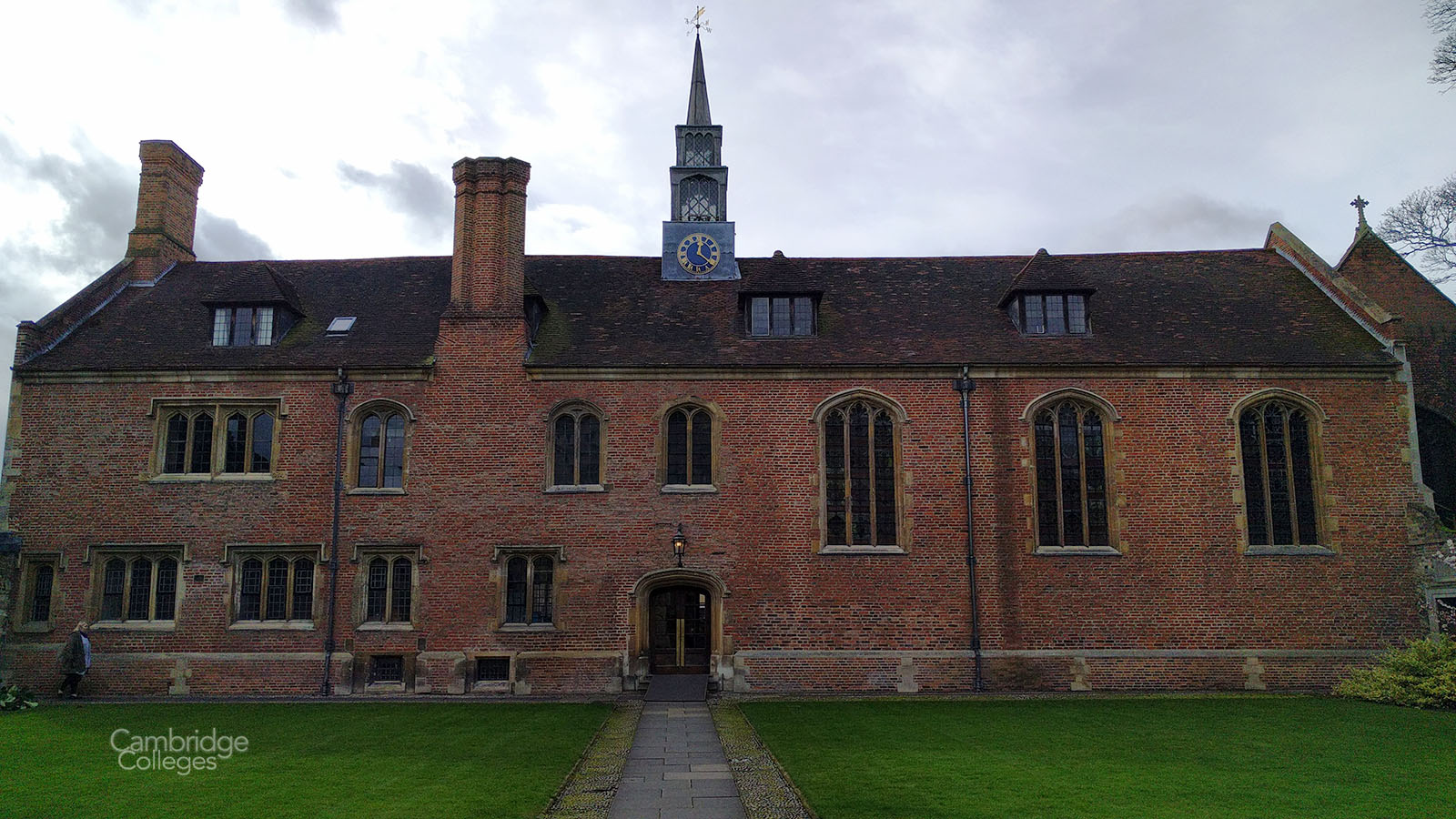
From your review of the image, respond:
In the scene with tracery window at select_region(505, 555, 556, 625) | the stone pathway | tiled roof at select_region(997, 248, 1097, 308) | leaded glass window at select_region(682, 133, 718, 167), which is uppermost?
leaded glass window at select_region(682, 133, 718, 167)

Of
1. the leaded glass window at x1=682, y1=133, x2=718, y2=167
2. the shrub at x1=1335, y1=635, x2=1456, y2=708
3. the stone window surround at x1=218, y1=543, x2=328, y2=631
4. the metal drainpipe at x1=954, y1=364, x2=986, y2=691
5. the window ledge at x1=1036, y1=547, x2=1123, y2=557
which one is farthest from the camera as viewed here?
the leaded glass window at x1=682, y1=133, x2=718, y2=167

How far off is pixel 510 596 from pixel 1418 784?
16991 millimetres

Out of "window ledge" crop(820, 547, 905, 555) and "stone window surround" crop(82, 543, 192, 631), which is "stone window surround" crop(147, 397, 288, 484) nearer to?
"stone window surround" crop(82, 543, 192, 631)

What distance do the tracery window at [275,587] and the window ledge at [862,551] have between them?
1204cm

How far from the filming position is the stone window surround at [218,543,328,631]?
21.3m

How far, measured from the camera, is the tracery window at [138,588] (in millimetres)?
21578

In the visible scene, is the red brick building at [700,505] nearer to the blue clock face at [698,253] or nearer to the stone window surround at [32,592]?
the stone window surround at [32,592]

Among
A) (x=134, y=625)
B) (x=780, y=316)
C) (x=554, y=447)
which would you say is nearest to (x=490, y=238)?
(x=554, y=447)

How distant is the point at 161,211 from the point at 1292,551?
102 feet

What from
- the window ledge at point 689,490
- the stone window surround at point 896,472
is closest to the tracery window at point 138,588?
the window ledge at point 689,490

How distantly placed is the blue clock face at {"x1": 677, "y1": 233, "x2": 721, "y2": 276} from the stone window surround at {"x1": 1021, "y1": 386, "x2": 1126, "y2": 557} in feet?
32.2

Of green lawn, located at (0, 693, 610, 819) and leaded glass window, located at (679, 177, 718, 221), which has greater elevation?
leaded glass window, located at (679, 177, 718, 221)

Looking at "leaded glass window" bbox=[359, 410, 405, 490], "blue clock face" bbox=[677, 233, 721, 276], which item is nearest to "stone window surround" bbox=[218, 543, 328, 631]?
"leaded glass window" bbox=[359, 410, 405, 490]

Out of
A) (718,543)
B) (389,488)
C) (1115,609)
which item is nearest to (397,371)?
(389,488)
